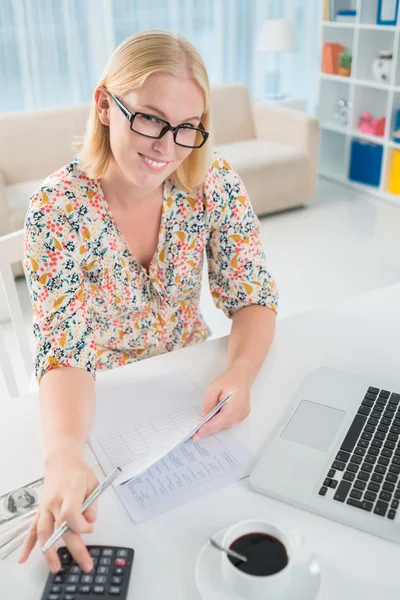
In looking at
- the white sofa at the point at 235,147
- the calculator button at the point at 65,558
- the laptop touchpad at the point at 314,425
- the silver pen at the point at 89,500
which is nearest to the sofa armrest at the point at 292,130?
the white sofa at the point at 235,147

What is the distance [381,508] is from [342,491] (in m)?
0.05

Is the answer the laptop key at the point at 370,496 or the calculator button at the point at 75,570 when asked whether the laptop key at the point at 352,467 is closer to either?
the laptop key at the point at 370,496

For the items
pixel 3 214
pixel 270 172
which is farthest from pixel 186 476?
pixel 270 172

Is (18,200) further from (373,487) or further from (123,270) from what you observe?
(373,487)

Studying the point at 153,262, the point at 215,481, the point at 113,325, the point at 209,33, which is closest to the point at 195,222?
the point at 153,262

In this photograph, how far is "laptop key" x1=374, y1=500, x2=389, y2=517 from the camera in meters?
0.74

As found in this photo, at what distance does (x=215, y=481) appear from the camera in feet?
2.66

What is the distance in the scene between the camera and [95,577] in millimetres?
660

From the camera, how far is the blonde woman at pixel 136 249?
942 millimetres

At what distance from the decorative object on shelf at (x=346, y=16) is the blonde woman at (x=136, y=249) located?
317 centimetres

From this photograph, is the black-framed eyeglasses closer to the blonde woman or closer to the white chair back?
the blonde woman

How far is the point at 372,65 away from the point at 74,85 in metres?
2.02

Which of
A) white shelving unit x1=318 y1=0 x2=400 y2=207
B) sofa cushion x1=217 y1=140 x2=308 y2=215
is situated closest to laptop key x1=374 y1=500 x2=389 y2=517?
sofa cushion x1=217 y1=140 x2=308 y2=215

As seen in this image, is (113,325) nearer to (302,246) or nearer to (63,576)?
(63,576)
